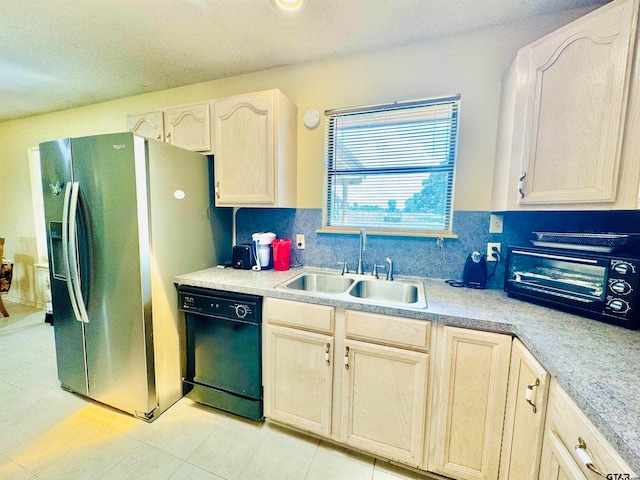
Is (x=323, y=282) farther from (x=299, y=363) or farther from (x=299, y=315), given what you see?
(x=299, y=363)

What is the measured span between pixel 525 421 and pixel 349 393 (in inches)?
30.0

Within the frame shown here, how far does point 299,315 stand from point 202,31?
1887 millimetres

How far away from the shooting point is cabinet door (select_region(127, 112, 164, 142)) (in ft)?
7.13

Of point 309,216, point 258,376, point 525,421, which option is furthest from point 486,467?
point 309,216

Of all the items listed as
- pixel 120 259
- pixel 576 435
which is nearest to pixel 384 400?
pixel 576 435

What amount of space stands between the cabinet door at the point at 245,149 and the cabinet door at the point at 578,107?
147 cm

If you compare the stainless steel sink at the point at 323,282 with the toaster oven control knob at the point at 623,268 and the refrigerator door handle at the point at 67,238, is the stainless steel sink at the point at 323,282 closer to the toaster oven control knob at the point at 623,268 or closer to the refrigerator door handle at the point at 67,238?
the toaster oven control knob at the point at 623,268

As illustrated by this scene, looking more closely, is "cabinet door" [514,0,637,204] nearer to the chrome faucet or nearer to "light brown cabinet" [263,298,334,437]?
the chrome faucet

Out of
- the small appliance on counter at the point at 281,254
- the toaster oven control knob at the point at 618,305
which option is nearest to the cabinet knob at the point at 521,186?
the toaster oven control knob at the point at 618,305

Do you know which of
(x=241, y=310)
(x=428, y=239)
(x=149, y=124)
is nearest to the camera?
(x=241, y=310)

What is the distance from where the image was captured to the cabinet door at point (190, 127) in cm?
199

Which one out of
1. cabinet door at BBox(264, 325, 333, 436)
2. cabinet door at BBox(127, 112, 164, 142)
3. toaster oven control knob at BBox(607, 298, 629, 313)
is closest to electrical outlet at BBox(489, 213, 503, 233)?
toaster oven control knob at BBox(607, 298, 629, 313)

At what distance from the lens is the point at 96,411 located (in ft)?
5.73

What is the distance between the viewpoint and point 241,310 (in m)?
1.55
